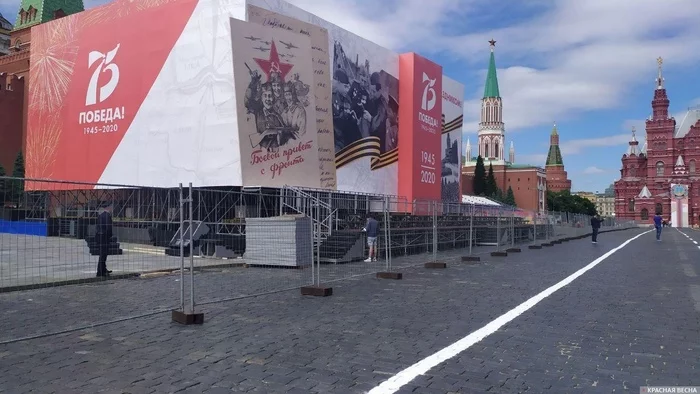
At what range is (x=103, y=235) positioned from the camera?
35.5 ft

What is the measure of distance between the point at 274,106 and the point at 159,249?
53.3 ft

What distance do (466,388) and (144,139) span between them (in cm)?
2704

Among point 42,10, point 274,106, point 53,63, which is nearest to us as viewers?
point 274,106

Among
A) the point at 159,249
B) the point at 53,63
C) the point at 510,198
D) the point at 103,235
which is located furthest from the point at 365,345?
the point at 510,198

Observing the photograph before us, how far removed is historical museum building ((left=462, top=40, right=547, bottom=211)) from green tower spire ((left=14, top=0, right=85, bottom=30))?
8454 centimetres

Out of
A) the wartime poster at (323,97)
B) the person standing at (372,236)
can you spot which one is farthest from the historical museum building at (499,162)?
the person standing at (372,236)

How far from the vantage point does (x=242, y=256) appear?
15.2 meters

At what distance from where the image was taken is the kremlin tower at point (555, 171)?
17388 cm

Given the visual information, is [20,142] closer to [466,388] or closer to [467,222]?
[467,222]

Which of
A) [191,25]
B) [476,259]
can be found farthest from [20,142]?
[476,259]

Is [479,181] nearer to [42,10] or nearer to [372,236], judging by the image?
[42,10]

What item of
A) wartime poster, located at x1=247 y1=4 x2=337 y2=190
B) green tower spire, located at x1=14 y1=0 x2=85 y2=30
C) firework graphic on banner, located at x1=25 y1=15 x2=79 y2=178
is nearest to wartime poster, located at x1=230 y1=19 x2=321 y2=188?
wartime poster, located at x1=247 y1=4 x2=337 y2=190

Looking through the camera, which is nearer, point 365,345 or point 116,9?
point 365,345

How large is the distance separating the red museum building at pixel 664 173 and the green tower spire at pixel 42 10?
114m
